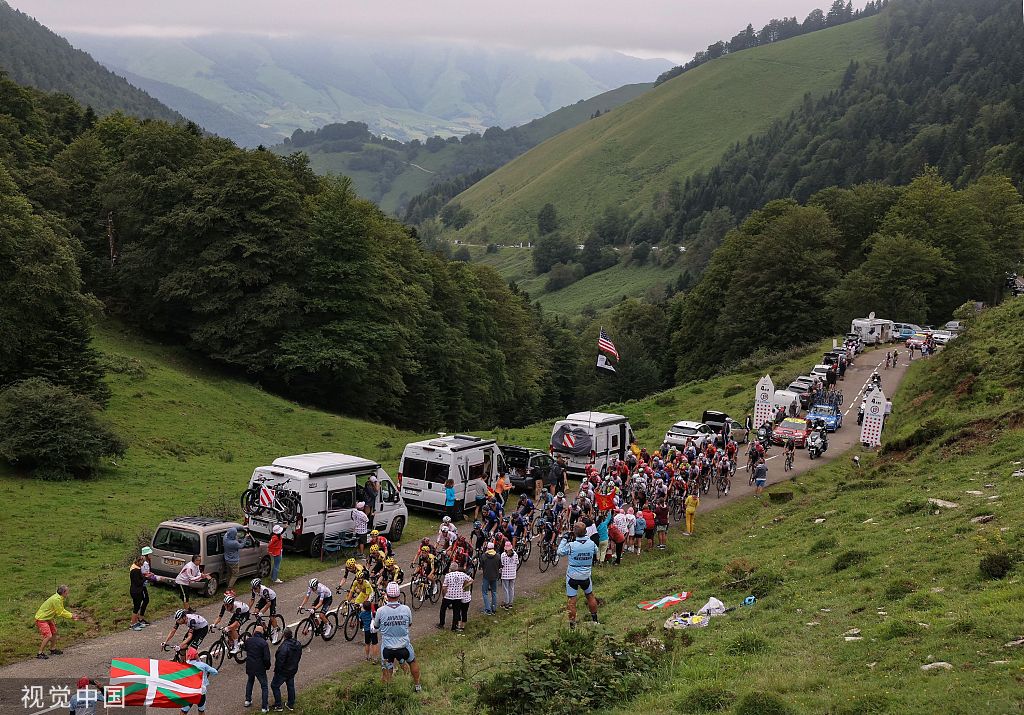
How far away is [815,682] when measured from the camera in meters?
12.4

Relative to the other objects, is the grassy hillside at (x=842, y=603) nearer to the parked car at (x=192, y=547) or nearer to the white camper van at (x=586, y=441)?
the parked car at (x=192, y=547)

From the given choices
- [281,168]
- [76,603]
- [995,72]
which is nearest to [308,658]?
[76,603]

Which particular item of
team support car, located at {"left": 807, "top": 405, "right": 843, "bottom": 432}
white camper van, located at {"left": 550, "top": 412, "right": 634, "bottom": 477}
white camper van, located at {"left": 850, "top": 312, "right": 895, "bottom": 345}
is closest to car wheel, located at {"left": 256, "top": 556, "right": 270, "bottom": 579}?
white camper van, located at {"left": 550, "top": 412, "right": 634, "bottom": 477}

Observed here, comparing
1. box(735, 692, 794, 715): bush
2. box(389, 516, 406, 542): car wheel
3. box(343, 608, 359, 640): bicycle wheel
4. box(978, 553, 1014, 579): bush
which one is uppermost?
box(978, 553, 1014, 579): bush

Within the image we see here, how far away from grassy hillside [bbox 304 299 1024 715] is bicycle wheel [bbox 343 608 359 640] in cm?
151

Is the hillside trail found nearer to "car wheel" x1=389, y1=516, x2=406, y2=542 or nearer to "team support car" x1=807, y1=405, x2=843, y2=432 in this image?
"car wheel" x1=389, y1=516, x2=406, y2=542

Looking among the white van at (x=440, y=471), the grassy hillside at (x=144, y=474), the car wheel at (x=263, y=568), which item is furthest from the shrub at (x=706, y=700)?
the white van at (x=440, y=471)

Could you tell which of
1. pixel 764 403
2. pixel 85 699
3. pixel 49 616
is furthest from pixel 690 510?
pixel 85 699

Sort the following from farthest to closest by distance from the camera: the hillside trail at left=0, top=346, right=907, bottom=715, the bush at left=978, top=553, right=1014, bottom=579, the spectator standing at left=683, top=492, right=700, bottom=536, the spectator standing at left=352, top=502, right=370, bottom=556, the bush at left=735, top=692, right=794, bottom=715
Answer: the spectator standing at left=683, top=492, right=700, bottom=536, the spectator standing at left=352, top=502, right=370, bottom=556, the hillside trail at left=0, top=346, right=907, bottom=715, the bush at left=978, top=553, right=1014, bottom=579, the bush at left=735, top=692, right=794, bottom=715

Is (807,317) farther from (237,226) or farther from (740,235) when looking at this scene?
(237,226)

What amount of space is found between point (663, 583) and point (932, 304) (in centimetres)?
7732

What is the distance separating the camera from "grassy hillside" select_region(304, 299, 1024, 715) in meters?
12.0

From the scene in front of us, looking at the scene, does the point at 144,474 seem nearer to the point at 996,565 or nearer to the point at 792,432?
the point at 996,565

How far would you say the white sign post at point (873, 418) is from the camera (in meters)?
41.3
